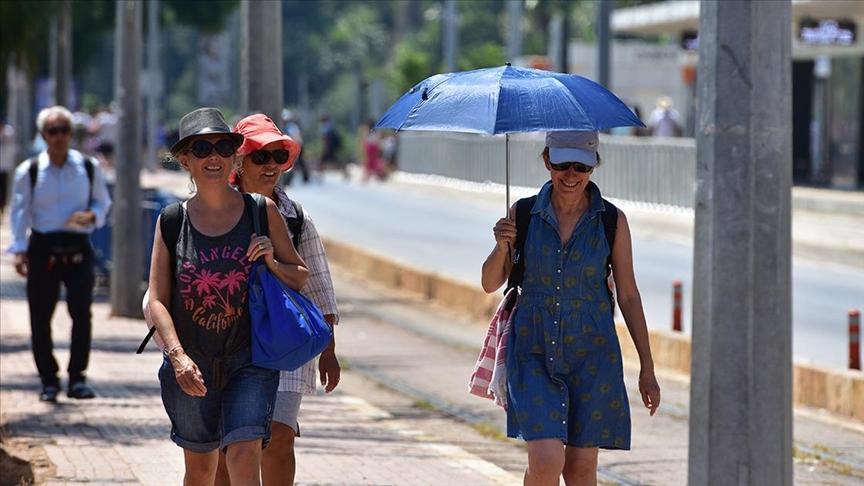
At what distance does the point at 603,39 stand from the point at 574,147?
53.5 ft

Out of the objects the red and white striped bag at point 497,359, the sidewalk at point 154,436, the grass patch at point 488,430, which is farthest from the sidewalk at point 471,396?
the red and white striped bag at point 497,359

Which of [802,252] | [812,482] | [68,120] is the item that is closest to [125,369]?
[68,120]

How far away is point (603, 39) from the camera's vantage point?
22.1 metres

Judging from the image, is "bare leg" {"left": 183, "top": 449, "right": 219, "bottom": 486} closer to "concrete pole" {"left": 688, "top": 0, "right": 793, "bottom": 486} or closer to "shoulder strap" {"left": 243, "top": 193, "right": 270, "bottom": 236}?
"shoulder strap" {"left": 243, "top": 193, "right": 270, "bottom": 236}

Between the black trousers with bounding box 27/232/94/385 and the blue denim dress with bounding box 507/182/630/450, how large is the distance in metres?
5.25

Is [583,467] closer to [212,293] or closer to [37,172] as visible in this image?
[212,293]

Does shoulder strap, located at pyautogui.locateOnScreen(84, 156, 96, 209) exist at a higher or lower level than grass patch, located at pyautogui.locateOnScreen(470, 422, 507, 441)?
higher

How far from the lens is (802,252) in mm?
24188

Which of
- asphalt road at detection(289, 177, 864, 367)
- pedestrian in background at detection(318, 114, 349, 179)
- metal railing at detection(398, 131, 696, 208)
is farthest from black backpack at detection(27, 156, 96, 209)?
pedestrian in background at detection(318, 114, 349, 179)

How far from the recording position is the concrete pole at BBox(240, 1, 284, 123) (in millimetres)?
11484

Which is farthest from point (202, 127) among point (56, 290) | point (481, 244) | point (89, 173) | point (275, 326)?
point (481, 244)

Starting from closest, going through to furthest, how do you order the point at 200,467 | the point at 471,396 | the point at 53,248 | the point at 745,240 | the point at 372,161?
1. the point at 745,240
2. the point at 200,467
3. the point at 53,248
4. the point at 471,396
5. the point at 372,161

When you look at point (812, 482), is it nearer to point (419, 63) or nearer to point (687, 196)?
point (687, 196)

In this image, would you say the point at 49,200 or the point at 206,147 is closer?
the point at 206,147
